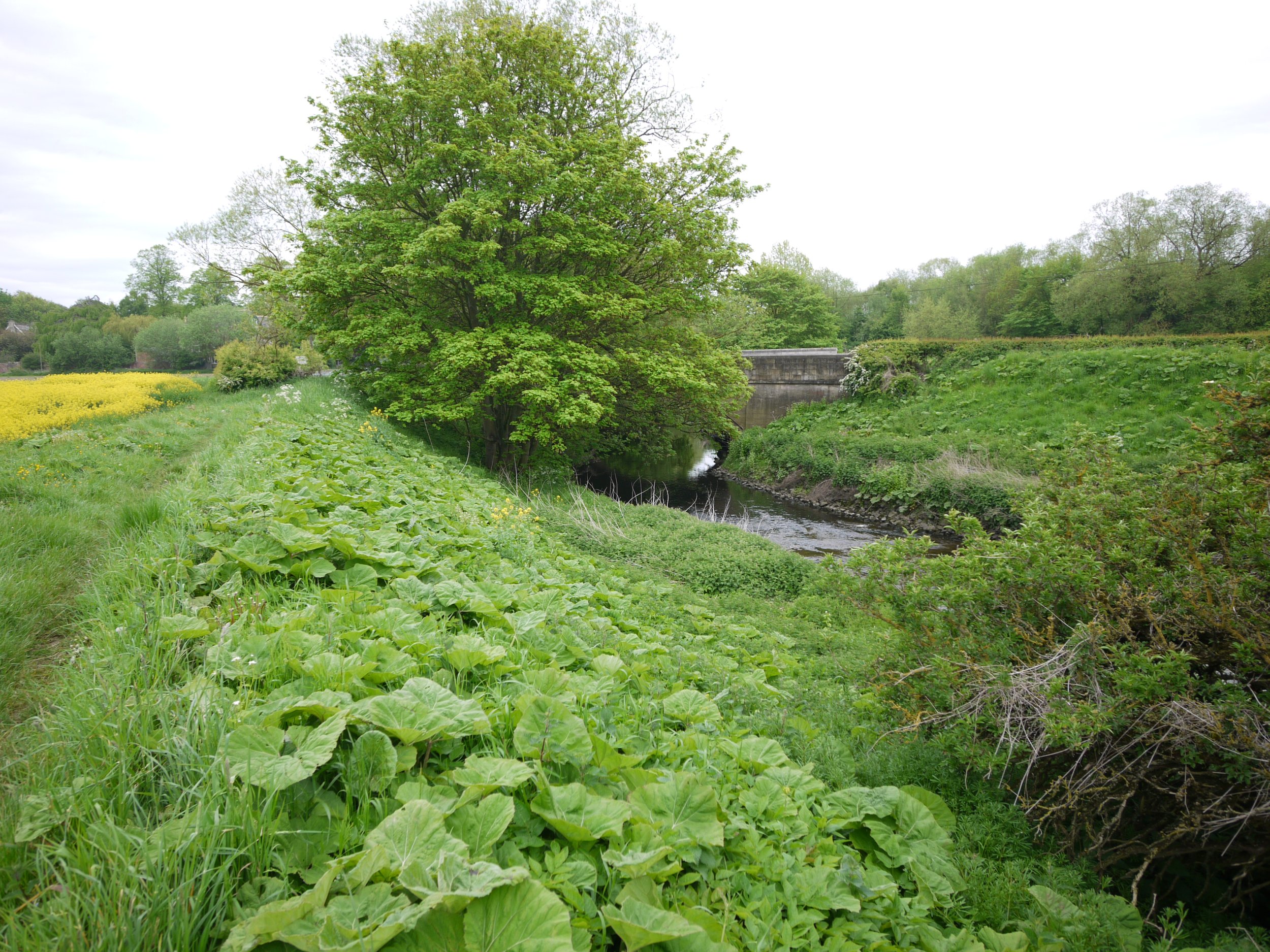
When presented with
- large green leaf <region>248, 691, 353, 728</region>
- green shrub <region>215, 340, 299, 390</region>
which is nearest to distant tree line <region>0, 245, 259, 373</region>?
green shrub <region>215, 340, 299, 390</region>

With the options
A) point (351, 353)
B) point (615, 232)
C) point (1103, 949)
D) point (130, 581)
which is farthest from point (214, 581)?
point (351, 353)

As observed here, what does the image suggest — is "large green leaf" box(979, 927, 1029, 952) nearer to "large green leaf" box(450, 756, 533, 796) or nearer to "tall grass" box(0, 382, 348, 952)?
"large green leaf" box(450, 756, 533, 796)

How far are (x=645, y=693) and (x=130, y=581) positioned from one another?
9.48 ft

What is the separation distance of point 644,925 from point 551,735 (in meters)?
0.77

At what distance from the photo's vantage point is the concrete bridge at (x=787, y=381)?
2303cm

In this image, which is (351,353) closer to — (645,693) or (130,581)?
(130,581)

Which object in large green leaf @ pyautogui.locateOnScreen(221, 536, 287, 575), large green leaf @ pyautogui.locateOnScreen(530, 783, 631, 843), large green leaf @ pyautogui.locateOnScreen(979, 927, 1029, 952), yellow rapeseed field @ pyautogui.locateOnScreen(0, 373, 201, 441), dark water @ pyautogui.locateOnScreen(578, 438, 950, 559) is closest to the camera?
large green leaf @ pyautogui.locateOnScreen(530, 783, 631, 843)

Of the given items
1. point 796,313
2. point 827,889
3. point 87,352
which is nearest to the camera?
point 827,889

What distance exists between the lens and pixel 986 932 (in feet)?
7.06

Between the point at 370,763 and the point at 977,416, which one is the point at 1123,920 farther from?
the point at 977,416

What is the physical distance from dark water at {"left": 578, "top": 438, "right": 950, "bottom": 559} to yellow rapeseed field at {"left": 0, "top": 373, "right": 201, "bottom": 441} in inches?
437

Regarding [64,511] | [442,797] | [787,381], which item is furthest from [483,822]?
[787,381]

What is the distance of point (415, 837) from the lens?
1.53 meters

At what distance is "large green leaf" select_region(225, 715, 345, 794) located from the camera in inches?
64.2
